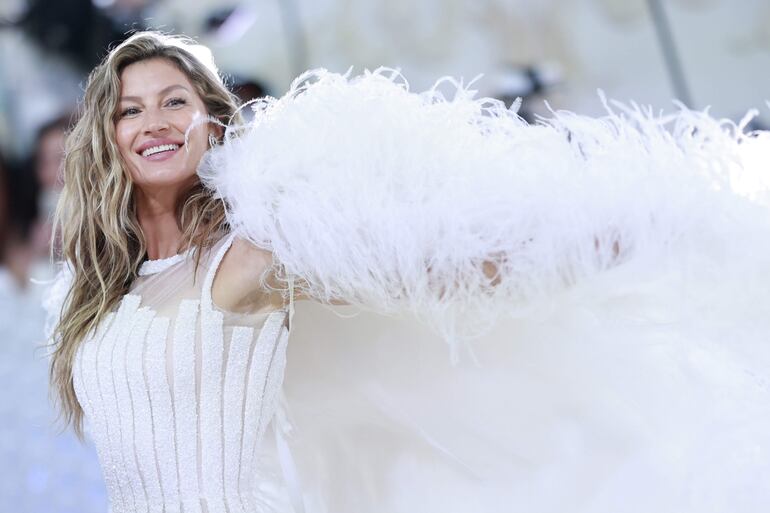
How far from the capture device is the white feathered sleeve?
104cm

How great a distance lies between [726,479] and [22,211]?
97.5 inches

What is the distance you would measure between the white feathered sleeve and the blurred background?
177cm

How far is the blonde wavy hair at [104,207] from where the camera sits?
4.67 feet

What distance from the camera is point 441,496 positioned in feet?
4.57

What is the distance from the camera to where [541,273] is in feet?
3.51

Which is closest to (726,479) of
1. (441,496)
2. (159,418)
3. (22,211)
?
(441,496)

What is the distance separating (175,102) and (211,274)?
0.33 m

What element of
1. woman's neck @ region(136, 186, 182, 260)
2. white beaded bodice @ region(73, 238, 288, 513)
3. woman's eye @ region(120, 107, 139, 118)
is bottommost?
white beaded bodice @ region(73, 238, 288, 513)

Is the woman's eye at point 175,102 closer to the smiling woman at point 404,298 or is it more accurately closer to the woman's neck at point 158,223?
the smiling woman at point 404,298

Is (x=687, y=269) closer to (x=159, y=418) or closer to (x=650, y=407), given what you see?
(x=650, y=407)

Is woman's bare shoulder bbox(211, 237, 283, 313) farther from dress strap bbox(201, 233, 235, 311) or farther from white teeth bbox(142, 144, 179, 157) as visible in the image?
white teeth bbox(142, 144, 179, 157)

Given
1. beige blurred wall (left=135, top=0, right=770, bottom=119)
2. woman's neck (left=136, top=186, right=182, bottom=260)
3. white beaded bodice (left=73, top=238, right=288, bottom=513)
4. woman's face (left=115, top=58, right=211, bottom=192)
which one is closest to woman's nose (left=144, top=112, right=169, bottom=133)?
woman's face (left=115, top=58, right=211, bottom=192)

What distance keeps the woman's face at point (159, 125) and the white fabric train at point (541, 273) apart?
9 cm

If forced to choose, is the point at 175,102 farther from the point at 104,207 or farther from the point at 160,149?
the point at 104,207
